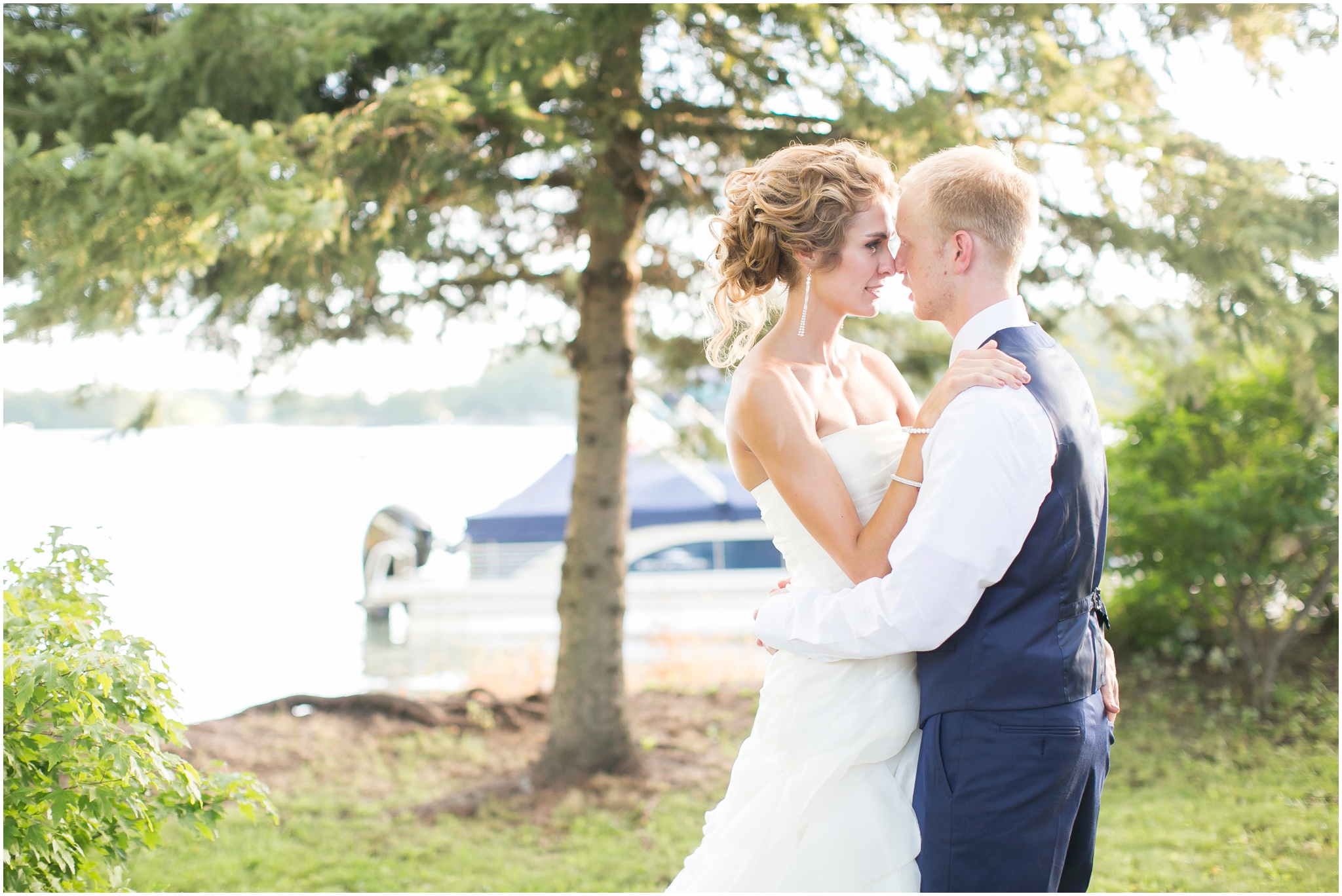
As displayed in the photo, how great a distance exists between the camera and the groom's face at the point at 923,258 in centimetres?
237

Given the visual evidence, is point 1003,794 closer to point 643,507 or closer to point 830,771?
point 830,771

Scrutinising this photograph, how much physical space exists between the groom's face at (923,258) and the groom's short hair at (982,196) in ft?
0.08

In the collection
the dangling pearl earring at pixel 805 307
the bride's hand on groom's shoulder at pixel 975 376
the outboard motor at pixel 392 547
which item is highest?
the dangling pearl earring at pixel 805 307

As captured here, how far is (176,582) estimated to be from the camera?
9930 millimetres

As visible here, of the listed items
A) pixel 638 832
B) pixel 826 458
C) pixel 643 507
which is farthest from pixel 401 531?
pixel 826 458

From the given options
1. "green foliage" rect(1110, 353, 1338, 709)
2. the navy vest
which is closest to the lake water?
the navy vest

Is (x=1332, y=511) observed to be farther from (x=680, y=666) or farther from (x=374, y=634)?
(x=374, y=634)

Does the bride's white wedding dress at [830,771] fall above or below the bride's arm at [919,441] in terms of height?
below

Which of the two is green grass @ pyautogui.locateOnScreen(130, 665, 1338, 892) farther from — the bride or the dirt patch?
the bride

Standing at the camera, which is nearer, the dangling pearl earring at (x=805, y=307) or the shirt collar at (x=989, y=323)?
the shirt collar at (x=989, y=323)

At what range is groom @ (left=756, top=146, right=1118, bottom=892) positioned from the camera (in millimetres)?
2107

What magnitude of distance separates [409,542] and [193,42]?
449 inches

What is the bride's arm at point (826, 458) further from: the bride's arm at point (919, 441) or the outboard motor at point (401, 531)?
the outboard motor at point (401, 531)

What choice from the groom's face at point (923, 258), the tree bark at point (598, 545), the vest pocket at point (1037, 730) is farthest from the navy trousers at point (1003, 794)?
the tree bark at point (598, 545)
